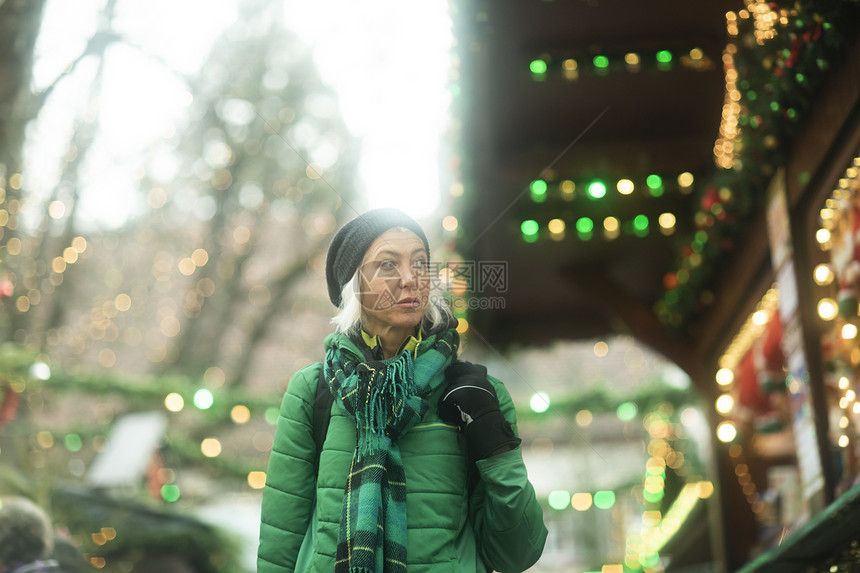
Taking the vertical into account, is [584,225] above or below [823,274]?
above

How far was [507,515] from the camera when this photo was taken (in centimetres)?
181

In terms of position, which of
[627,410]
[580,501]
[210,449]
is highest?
[627,410]

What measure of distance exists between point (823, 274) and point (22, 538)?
171 inches

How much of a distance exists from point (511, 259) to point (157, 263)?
10.2 meters

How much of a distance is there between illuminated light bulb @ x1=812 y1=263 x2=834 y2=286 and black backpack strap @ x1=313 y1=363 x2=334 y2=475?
9.43 feet

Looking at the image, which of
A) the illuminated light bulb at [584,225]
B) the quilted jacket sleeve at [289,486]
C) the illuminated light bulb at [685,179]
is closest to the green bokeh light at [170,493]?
the illuminated light bulb at [584,225]

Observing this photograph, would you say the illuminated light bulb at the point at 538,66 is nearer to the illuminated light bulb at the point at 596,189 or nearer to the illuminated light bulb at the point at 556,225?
the illuminated light bulb at the point at 596,189

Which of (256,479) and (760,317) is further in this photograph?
(256,479)

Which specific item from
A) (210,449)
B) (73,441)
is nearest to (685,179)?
(210,449)

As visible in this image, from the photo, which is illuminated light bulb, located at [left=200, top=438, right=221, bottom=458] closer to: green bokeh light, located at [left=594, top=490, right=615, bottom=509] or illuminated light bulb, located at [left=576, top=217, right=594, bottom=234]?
green bokeh light, located at [left=594, top=490, right=615, bottom=509]

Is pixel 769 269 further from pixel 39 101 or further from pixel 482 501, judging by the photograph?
pixel 39 101

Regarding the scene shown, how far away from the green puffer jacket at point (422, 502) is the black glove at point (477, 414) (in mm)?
31

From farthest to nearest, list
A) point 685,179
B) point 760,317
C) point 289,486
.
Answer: point 760,317, point 685,179, point 289,486

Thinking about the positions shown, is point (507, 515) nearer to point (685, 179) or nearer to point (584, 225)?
point (685, 179)
